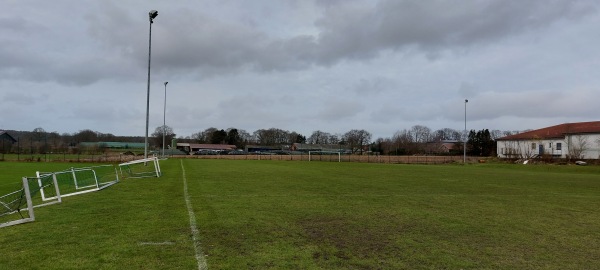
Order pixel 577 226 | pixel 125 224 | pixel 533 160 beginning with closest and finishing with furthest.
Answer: pixel 125 224
pixel 577 226
pixel 533 160

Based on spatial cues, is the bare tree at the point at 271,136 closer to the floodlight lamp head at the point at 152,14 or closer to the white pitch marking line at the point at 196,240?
the floodlight lamp head at the point at 152,14

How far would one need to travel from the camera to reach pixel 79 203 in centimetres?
1222

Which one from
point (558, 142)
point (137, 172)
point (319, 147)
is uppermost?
point (558, 142)

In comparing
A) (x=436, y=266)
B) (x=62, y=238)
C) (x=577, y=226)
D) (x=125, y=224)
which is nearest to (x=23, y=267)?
(x=62, y=238)

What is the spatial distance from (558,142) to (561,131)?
2.82 metres

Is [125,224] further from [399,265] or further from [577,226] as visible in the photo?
[577,226]

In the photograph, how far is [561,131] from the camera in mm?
87312

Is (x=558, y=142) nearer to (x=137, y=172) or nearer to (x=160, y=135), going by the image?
(x=137, y=172)

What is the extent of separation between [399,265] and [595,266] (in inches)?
112

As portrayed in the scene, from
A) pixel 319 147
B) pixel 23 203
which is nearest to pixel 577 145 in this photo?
pixel 23 203

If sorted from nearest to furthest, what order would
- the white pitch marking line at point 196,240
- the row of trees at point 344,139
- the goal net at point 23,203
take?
the white pitch marking line at point 196,240 → the goal net at point 23,203 → the row of trees at point 344,139

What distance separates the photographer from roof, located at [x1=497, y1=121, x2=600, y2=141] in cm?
8119

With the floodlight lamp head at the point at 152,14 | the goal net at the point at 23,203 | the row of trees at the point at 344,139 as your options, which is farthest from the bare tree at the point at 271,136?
the goal net at the point at 23,203

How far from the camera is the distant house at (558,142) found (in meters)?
78.8
